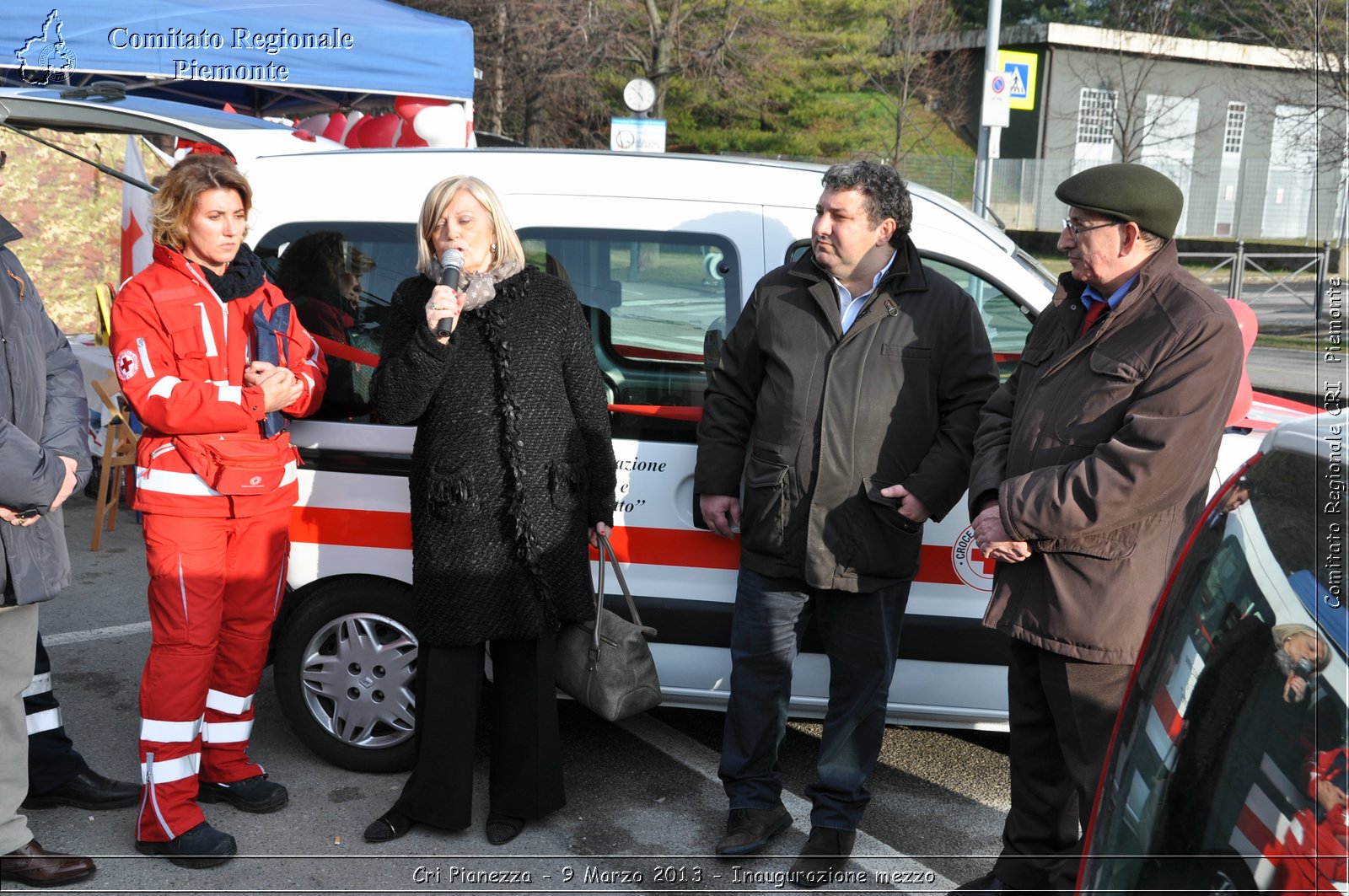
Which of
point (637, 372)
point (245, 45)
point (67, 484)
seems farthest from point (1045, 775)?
point (245, 45)

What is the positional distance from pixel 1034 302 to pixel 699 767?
185cm

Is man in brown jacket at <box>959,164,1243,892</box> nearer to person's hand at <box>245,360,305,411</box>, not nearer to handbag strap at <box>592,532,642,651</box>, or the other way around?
handbag strap at <box>592,532,642,651</box>

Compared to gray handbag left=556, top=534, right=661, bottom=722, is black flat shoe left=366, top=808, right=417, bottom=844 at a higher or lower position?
lower

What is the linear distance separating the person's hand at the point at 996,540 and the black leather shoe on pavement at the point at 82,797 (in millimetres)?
2620

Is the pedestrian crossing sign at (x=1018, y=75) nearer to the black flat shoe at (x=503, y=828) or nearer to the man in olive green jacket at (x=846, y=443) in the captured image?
the man in olive green jacket at (x=846, y=443)

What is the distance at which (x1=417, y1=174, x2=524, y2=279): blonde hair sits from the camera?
3080 mm

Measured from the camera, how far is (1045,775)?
2822mm

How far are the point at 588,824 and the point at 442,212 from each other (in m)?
1.85

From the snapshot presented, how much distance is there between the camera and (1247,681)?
1313 mm

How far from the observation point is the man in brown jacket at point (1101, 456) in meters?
2.48

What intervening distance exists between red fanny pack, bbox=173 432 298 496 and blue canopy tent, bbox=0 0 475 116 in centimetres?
375

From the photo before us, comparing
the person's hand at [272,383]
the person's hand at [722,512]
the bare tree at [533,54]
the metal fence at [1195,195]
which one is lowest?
the person's hand at [722,512]

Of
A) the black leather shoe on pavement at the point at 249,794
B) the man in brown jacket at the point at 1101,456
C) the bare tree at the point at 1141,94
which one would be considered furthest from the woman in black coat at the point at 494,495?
the bare tree at the point at 1141,94

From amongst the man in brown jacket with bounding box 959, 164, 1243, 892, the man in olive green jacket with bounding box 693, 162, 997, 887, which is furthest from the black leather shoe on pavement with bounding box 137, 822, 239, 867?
the man in brown jacket with bounding box 959, 164, 1243, 892
